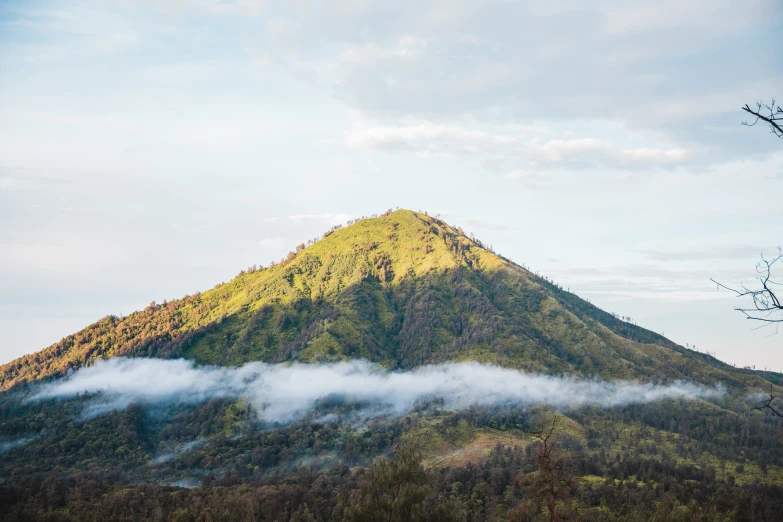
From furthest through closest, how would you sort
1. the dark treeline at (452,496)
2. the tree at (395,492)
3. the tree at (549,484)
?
the dark treeline at (452,496) → the tree at (395,492) → the tree at (549,484)

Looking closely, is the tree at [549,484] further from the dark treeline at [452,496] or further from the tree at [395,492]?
the dark treeline at [452,496]

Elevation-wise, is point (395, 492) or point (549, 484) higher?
→ point (549, 484)

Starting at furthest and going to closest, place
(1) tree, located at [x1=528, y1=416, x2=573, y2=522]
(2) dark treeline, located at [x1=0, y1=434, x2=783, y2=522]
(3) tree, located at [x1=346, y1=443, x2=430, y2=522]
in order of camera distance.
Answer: (2) dark treeline, located at [x1=0, y1=434, x2=783, y2=522]
(3) tree, located at [x1=346, y1=443, x2=430, y2=522]
(1) tree, located at [x1=528, y1=416, x2=573, y2=522]

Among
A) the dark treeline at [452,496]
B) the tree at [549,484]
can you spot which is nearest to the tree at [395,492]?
the tree at [549,484]

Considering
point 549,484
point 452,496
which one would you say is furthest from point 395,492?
point 452,496

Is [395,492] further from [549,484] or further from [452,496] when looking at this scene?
[452,496]

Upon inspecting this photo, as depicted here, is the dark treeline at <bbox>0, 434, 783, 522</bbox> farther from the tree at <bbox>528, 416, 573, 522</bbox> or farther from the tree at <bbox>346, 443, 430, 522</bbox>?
the tree at <bbox>528, 416, 573, 522</bbox>

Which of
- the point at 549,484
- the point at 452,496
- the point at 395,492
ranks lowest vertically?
the point at 452,496

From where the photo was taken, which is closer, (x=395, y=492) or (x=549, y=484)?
(x=549, y=484)

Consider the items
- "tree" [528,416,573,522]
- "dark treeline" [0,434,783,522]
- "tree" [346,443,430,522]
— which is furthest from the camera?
"dark treeline" [0,434,783,522]

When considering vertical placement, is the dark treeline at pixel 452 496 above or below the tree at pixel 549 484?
below

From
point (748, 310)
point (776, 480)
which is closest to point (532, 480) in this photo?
point (748, 310)

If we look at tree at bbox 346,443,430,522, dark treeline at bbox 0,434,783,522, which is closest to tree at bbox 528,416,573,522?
tree at bbox 346,443,430,522

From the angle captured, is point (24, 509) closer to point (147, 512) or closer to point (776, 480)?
point (147, 512)
